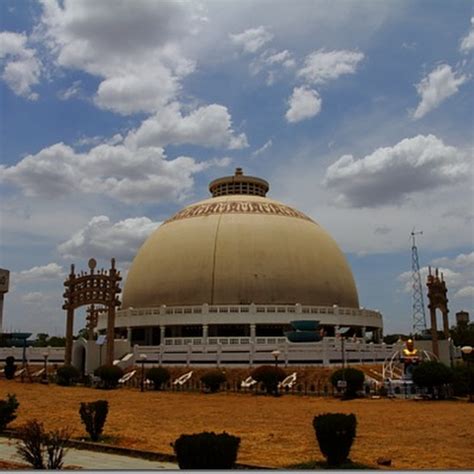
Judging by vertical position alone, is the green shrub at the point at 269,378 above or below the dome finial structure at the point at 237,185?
below

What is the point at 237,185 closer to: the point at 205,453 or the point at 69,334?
the point at 69,334

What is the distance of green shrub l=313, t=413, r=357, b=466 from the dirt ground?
2.45ft

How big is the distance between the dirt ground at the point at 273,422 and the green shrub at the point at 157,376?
1.67 m

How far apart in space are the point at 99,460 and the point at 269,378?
704 inches

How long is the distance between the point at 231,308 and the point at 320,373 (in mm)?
11277

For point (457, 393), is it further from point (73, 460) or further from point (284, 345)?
point (73, 460)

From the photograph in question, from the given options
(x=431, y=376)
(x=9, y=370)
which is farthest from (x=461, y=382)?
(x=9, y=370)

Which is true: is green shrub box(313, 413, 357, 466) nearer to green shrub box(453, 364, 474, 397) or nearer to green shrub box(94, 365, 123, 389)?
green shrub box(453, 364, 474, 397)

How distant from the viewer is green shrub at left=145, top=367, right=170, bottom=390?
32.5 m

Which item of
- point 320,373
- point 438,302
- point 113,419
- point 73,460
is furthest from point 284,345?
point 73,460

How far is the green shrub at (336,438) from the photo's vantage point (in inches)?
465

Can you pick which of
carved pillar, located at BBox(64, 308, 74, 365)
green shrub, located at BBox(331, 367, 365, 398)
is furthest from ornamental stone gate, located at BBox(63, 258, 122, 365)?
green shrub, located at BBox(331, 367, 365, 398)

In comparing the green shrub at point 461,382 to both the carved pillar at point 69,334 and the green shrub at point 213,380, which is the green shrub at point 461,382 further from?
the carved pillar at point 69,334

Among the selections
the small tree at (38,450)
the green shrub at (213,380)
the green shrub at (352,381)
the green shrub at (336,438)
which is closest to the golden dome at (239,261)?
the green shrub at (213,380)
